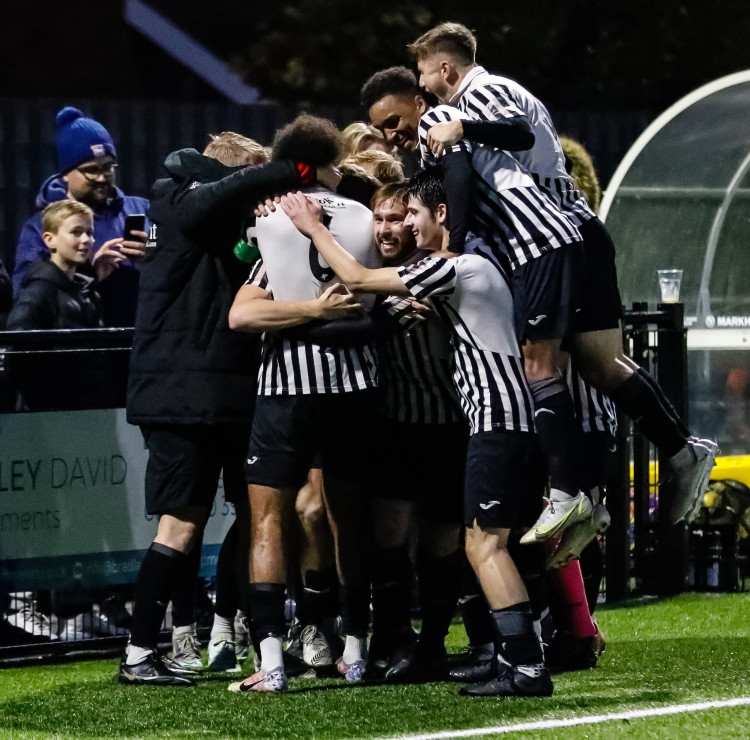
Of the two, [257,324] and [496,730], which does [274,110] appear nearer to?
[257,324]

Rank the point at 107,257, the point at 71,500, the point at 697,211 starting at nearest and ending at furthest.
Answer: the point at 71,500 < the point at 107,257 < the point at 697,211

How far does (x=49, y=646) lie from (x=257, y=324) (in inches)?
88.7

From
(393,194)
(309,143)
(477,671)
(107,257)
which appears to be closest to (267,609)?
(477,671)

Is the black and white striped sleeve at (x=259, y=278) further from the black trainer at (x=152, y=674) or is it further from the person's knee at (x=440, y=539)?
the black trainer at (x=152, y=674)

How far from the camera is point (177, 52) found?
1068 inches

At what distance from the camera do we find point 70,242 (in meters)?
9.73

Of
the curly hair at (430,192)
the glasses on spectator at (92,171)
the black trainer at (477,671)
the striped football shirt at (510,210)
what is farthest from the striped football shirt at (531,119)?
the glasses on spectator at (92,171)

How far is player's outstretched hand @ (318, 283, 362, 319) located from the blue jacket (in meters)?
2.68

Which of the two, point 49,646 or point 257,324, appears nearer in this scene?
point 257,324

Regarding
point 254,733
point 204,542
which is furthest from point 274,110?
point 254,733

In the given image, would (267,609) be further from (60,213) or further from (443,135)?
(60,213)

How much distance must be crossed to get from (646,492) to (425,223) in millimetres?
3346

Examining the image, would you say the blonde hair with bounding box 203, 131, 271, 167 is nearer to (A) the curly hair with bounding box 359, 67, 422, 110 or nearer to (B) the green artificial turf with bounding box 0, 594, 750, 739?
(A) the curly hair with bounding box 359, 67, 422, 110

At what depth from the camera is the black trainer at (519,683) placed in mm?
7258
